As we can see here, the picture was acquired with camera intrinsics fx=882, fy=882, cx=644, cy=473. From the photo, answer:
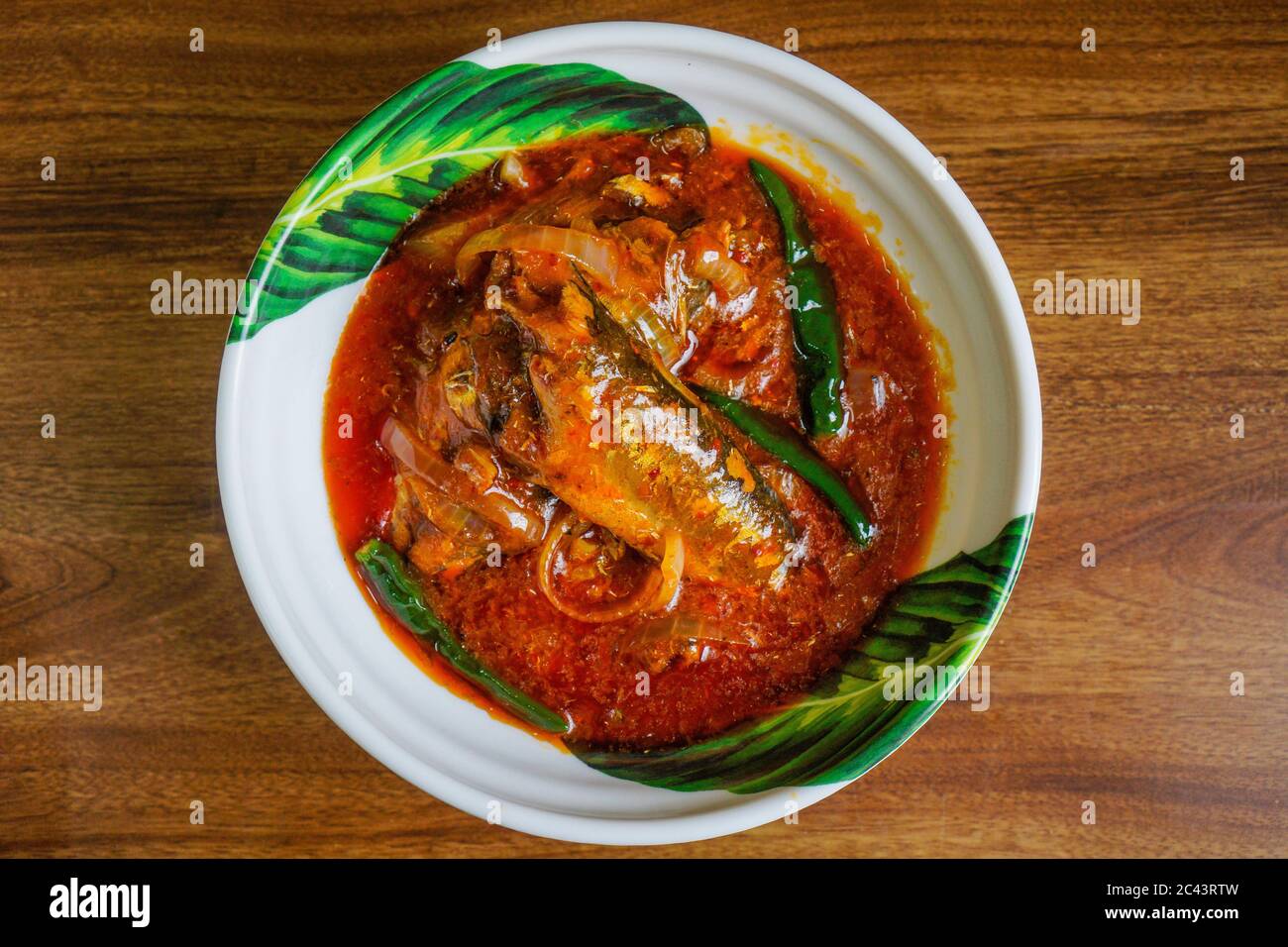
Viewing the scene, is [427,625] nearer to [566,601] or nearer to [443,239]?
[566,601]

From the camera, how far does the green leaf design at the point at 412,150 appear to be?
2.38m

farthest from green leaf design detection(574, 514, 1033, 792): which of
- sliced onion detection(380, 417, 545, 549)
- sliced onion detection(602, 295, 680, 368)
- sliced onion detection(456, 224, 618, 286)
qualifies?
sliced onion detection(456, 224, 618, 286)

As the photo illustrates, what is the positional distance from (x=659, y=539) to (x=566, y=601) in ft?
1.21

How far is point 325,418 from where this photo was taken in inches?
104

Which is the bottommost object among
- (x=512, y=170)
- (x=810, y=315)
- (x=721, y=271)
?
(x=810, y=315)

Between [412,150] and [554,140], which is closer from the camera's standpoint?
[412,150]

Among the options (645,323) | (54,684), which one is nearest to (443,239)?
(645,323)

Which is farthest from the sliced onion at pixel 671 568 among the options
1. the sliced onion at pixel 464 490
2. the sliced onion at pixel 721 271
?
the sliced onion at pixel 721 271

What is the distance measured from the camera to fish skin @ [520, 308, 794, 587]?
2.28 meters

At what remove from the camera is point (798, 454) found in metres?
2.62
